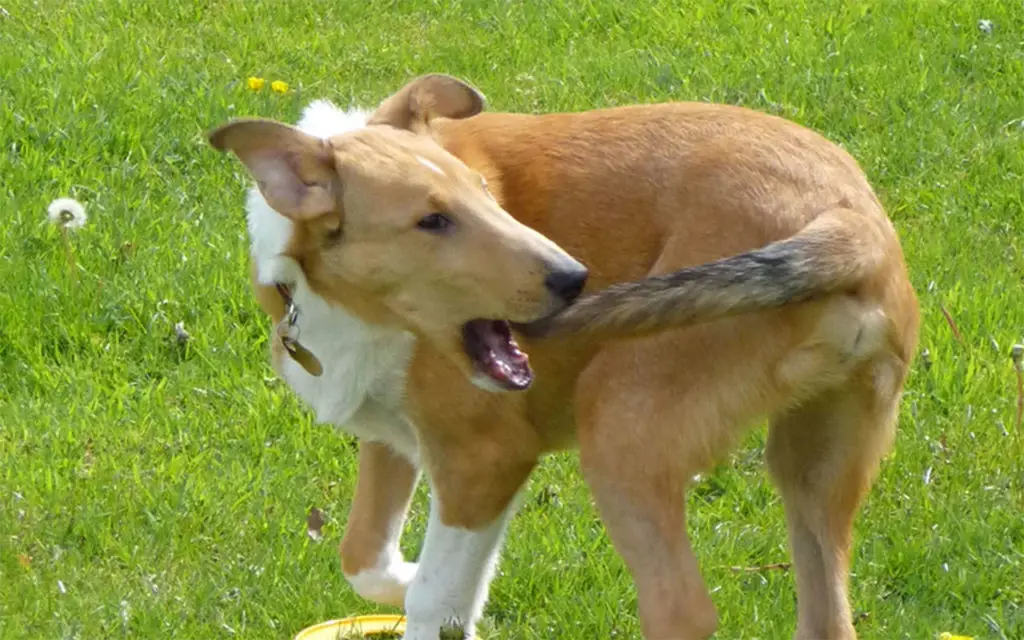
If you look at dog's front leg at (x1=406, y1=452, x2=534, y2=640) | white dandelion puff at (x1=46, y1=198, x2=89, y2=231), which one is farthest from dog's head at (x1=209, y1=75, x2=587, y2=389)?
white dandelion puff at (x1=46, y1=198, x2=89, y2=231)

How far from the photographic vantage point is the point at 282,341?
4711mm

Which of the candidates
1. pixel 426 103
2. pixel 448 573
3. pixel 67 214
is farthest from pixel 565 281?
pixel 67 214

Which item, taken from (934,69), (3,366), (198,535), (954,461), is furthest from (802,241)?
(934,69)

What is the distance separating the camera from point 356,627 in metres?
5.01

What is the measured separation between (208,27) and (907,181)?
3694mm

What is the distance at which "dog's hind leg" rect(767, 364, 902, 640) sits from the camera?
175 inches

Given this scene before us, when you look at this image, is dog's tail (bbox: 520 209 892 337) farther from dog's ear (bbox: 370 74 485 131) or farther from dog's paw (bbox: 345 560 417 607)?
dog's paw (bbox: 345 560 417 607)

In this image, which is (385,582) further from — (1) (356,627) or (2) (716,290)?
(2) (716,290)

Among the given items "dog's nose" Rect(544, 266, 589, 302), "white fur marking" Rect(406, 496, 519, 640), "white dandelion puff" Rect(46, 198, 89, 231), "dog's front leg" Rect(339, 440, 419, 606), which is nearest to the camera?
"dog's nose" Rect(544, 266, 589, 302)

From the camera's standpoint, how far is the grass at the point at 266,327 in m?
5.10

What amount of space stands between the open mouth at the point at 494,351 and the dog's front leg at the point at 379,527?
0.81 m

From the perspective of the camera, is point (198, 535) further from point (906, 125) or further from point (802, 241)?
point (906, 125)

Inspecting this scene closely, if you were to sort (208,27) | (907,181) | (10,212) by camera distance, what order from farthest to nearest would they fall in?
(208,27) < (907,181) < (10,212)

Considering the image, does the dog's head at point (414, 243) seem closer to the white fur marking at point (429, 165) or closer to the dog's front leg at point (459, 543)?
the white fur marking at point (429, 165)
